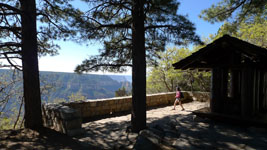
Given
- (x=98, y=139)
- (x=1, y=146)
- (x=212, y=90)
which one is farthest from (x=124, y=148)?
(x=212, y=90)

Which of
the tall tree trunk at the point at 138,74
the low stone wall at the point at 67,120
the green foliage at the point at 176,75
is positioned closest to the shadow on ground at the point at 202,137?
the low stone wall at the point at 67,120

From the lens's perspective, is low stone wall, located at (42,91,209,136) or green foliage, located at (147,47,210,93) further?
green foliage, located at (147,47,210,93)

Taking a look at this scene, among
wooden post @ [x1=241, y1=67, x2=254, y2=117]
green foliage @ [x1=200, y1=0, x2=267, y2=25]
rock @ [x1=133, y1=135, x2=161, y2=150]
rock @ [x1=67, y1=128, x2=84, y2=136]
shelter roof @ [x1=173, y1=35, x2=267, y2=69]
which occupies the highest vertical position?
green foliage @ [x1=200, y1=0, x2=267, y2=25]

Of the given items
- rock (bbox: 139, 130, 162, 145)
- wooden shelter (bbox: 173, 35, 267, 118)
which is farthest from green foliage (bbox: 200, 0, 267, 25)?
rock (bbox: 139, 130, 162, 145)

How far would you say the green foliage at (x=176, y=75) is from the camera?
17.0 metres

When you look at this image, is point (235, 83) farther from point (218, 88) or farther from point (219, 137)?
point (219, 137)

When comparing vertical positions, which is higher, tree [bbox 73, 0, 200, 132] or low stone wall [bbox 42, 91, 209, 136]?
tree [bbox 73, 0, 200, 132]

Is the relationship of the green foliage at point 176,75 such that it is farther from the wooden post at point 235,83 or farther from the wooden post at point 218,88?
the wooden post at point 218,88

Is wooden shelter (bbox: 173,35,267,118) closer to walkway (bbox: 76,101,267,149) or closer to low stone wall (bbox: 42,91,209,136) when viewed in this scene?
walkway (bbox: 76,101,267,149)

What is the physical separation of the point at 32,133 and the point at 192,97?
9626 millimetres

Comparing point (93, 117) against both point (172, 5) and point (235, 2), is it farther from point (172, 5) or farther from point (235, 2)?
point (235, 2)

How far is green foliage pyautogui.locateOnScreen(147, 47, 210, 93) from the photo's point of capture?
55.9 feet

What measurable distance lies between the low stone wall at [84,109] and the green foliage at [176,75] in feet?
17.9

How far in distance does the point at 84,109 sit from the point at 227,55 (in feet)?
19.6
